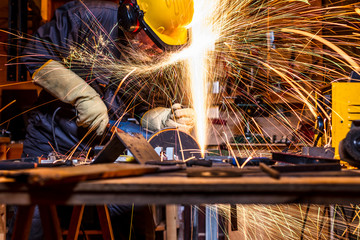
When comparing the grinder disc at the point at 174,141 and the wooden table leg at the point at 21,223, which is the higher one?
the grinder disc at the point at 174,141

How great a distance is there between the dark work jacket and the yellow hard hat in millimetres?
293

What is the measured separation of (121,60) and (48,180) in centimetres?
210

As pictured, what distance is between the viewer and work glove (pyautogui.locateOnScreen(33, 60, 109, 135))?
7.61 feet

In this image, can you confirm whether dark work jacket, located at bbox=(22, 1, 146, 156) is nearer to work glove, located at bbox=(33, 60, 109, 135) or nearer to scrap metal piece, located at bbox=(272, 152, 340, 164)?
work glove, located at bbox=(33, 60, 109, 135)

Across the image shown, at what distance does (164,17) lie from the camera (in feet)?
7.74

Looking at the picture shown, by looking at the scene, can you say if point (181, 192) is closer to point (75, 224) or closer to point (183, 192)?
point (183, 192)

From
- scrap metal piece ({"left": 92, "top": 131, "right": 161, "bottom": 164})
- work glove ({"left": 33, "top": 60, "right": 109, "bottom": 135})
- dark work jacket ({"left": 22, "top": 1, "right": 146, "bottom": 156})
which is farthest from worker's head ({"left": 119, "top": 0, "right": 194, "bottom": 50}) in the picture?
scrap metal piece ({"left": 92, "top": 131, "right": 161, "bottom": 164})

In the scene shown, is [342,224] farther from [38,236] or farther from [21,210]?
[21,210]

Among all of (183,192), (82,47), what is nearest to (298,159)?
(183,192)

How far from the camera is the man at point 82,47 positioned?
91.6 inches

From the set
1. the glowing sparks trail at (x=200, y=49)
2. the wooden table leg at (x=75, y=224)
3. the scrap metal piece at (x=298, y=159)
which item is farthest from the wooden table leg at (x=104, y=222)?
the glowing sparks trail at (x=200, y=49)

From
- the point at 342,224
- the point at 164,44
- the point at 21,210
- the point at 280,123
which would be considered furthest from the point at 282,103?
the point at 21,210

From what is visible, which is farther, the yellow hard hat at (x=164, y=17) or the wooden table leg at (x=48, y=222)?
the yellow hard hat at (x=164, y=17)

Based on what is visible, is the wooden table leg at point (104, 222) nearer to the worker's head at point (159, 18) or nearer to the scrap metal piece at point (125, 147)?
the scrap metal piece at point (125, 147)
